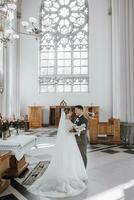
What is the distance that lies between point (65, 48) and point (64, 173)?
13.6m

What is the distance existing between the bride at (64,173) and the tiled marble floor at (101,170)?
0.18 meters

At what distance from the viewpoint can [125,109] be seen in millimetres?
9875

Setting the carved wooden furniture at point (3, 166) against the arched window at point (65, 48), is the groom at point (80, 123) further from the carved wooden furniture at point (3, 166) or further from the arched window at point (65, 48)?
the arched window at point (65, 48)

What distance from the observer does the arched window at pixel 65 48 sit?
16844 millimetres

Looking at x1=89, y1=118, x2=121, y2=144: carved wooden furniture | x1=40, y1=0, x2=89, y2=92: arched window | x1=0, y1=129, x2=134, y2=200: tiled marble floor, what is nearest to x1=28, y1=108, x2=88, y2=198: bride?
x1=0, y1=129, x2=134, y2=200: tiled marble floor

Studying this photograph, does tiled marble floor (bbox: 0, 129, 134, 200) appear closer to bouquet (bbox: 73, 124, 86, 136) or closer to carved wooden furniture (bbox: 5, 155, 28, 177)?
carved wooden furniture (bbox: 5, 155, 28, 177)

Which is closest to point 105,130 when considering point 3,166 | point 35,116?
point 3,166

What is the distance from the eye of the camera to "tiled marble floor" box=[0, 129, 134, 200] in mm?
4398

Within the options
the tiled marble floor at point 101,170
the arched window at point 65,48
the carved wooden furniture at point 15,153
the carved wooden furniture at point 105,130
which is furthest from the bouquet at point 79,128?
the arched window at point 65,48

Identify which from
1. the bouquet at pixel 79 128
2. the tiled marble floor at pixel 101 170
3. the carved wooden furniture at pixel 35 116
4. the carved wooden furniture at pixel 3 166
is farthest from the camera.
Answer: the carved wooden furniture at pixel 35 116

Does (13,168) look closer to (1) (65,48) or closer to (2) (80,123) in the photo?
(2) (80,123)

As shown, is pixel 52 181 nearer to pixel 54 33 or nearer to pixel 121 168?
pixel 121 168

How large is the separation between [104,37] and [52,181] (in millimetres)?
13484

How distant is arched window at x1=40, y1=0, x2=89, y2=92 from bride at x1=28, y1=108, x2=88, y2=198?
1190cm
